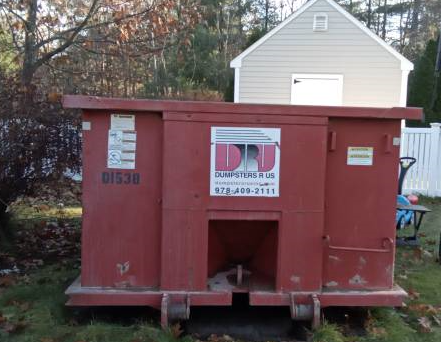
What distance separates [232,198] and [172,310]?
0.97m

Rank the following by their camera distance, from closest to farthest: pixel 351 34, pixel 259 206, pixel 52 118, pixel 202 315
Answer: pixel 259 206
pixel 202 315
pixel 52 118
pixel 351 34

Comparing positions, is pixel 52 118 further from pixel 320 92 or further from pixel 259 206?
pixel 320 92

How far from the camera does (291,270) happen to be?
13.2 ft

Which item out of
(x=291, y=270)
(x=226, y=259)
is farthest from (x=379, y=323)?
(x=226, y=259)

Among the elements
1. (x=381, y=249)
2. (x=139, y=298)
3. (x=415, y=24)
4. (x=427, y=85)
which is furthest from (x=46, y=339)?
(x=415, y=24)

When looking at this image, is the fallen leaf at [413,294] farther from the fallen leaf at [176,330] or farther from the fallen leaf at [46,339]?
the fallen leaf at [46,339]

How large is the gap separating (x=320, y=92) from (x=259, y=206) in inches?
459

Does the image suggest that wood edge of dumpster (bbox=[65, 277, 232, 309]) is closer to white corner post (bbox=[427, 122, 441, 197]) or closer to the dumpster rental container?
the dumpster rental container

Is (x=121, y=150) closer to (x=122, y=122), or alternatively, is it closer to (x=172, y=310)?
(x=122, y=122)

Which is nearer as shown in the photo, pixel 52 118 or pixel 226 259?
pixel 226 259

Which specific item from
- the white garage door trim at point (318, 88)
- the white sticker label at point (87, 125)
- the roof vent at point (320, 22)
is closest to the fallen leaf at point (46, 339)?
the white sticker label at point (87, 125)

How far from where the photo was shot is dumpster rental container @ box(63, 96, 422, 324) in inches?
154

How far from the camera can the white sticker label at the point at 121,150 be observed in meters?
3.96

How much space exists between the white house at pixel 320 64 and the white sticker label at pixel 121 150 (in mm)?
11371
